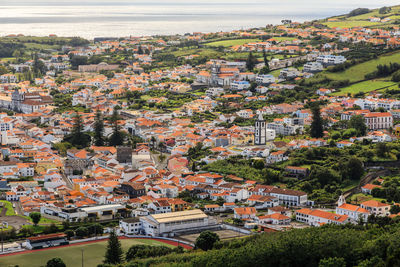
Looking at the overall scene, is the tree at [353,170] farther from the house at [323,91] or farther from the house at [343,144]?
the house at [323,91]

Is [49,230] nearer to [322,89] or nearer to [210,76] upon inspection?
[322,89]

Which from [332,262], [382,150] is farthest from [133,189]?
[332,262]

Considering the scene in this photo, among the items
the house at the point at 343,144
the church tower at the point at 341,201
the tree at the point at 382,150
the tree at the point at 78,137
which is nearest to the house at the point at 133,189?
the church tower at the point at 341,201

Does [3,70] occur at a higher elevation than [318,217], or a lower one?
higher

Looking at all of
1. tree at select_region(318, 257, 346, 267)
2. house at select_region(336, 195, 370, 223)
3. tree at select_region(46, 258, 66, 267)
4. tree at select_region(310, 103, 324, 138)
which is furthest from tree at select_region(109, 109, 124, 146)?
tree at select_region(318, 257, 346, 267)

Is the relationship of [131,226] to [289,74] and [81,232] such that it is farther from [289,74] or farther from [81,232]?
[289,74]

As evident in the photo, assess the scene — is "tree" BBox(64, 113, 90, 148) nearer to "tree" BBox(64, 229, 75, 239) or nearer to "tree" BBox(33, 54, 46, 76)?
"tree" BBox(64, 229, 75, 239)
